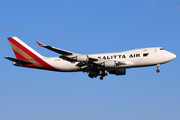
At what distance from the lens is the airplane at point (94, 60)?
45.8m

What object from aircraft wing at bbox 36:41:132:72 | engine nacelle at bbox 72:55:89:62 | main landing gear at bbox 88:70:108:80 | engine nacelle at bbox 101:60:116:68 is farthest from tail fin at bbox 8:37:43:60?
engine nacelle at bbox 101:60:116:68

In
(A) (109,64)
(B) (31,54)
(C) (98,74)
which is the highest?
(B) (31,54)

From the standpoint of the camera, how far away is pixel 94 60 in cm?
4616

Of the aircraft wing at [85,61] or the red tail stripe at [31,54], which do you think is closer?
the aircraft wing at [85,61]

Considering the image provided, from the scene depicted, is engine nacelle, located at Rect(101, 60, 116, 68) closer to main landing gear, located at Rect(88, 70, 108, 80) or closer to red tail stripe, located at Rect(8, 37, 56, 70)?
main landing gear, located at Rect(88, 70, 108, 80)

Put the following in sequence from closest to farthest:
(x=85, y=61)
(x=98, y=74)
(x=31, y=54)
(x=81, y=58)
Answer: (x=81, y=58)
(x=85, y=61)
(x=98, y=74)
(x=31, y=54)

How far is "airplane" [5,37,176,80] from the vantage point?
150 feet

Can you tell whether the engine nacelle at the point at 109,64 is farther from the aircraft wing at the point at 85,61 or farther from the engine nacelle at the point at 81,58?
the engine nacelle at the point at 81,58

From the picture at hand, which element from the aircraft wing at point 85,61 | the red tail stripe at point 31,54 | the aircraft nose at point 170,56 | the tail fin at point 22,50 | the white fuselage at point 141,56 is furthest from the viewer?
the tail fin at point 22,50

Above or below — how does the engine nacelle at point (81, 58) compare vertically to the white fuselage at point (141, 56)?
below

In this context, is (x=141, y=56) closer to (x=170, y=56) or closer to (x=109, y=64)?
(x=170, y=56)

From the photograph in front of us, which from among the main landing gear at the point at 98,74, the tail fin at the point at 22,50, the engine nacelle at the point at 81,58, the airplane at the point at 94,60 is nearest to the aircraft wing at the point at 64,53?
the airplane at the point at 94,60

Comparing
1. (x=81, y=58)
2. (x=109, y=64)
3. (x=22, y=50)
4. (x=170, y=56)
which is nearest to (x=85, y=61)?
(x=81, y=58)

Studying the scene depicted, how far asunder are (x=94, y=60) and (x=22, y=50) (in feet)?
47.7
